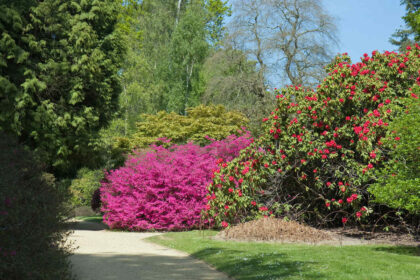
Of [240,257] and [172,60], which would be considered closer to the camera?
[240,257]

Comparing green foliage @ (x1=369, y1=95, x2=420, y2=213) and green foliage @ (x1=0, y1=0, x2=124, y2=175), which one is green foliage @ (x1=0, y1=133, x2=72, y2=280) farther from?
green foliage @ (x1=0, y1=0, x2=124, y2=175)

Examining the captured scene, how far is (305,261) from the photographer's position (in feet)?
25.8

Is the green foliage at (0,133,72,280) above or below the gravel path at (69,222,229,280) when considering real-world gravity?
above

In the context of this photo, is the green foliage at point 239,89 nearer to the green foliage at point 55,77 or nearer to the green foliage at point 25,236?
the green foliage at point 55,77

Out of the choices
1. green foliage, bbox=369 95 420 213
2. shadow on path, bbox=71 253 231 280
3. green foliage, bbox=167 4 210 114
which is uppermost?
green foliage, bbox=167 4 210 114

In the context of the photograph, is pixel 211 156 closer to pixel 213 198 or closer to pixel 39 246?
pixel 213 198

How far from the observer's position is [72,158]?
1808 centimetres

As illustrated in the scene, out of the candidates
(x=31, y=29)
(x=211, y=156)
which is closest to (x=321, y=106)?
(x=211, y=156)

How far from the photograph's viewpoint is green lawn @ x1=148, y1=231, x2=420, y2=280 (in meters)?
6.92

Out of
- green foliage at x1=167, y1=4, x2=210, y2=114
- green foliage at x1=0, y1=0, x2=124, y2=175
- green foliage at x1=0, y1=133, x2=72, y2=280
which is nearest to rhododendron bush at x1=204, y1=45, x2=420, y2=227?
green foliage at x1=0, y1=0, x2=124, y2=175

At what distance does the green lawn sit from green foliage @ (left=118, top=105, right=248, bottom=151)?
1138 centimetres

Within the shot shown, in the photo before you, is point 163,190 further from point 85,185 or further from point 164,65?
point 164,65

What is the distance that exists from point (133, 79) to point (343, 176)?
2288cm

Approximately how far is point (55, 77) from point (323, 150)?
10.2 metres
